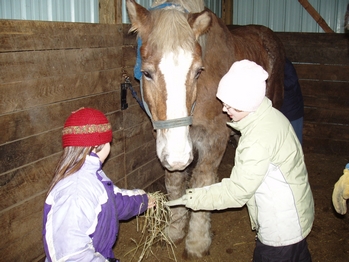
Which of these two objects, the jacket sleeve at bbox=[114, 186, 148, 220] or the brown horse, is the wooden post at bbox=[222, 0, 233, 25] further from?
the jacket sleeve at bbox=[114, 186, 148, 220]

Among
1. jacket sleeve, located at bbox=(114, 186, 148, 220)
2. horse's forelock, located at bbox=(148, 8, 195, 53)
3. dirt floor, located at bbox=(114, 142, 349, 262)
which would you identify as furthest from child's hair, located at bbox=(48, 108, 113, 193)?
dirt floor, located at bbox=(114, 142, 349, 262)

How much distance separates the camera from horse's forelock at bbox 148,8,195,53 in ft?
7.51

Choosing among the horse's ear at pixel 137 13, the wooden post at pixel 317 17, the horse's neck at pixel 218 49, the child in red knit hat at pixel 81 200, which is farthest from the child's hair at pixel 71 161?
the wooden post at pixel 317 17

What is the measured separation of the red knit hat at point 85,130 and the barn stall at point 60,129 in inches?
31.5

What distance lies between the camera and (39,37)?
91.4 inches

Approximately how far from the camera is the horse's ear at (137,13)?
2461mm

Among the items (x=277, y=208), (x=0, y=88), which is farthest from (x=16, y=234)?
(x=277, y=208)

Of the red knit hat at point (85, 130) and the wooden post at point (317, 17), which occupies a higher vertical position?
the wooden post at point (317, 17)

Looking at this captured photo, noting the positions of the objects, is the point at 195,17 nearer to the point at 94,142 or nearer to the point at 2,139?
the point at 94,142

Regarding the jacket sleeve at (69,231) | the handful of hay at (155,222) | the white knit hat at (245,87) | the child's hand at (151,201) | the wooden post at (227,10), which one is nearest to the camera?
the jacket sleeve at (69,231)

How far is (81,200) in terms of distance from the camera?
1495mm

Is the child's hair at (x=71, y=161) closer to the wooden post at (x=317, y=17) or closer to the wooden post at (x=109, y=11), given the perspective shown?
the wooden post at (x=109, y=11)

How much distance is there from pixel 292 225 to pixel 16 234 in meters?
1.91

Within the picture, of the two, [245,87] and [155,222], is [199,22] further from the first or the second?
[155,222]
